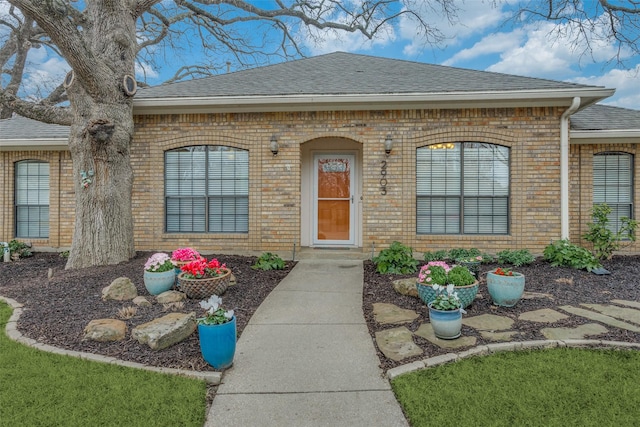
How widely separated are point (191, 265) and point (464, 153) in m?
5.51

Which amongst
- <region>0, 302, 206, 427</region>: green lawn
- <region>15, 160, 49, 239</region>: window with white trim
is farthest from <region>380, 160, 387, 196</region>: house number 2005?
<region>15, 160, 49, 239</region>: window with white trim

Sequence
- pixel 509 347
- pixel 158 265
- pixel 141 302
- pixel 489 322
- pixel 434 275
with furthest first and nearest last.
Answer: pixel 158 265 → pixel 141 302 → pixel 434 275 → pixel 489 322 → pixel 509 347

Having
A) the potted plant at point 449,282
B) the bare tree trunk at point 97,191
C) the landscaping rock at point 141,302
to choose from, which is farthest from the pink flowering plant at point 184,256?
the potted plant at point 449,282

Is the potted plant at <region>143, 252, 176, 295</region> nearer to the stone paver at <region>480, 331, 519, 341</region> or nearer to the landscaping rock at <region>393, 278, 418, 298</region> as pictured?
the landscaping rock at <region>393, 278, 418, 298</region>

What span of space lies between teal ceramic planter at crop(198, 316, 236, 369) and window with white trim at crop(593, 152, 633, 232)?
8188 mm

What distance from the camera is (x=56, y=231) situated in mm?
8375

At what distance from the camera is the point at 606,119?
766cm

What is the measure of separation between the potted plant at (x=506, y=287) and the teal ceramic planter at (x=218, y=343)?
295cm

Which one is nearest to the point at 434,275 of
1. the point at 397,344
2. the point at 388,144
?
the point at 397,344

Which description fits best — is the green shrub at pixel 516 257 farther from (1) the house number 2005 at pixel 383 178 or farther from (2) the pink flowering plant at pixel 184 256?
(2) the pink flowering plant at pixel 184 256

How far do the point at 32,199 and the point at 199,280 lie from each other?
698cm

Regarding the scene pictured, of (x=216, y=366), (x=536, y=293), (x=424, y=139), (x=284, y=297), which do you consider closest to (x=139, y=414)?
(x=216, y=366)

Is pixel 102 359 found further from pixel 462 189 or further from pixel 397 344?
pixel 462 189

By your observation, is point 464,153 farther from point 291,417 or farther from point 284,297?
point 291,417
